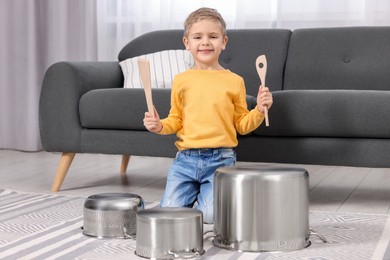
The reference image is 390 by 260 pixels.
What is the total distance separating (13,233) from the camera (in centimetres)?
192

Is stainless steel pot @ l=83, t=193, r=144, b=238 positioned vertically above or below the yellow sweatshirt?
below

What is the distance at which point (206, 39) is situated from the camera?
2.08 metres

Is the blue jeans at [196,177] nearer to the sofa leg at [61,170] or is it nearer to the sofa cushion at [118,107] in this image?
the sofa cushion at [118,107]

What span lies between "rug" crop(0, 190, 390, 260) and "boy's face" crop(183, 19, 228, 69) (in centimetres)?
51

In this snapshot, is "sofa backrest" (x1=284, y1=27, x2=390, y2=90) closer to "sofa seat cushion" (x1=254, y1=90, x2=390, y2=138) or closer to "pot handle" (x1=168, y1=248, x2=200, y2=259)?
"sofa seat cushion" (x1=254, y1=90, x2=390, y2=138)

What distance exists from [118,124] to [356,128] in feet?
2.81

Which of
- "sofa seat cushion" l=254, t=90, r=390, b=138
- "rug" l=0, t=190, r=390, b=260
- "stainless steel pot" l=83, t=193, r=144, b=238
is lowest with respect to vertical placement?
"rug" l=0, t=190, r=390, b=260

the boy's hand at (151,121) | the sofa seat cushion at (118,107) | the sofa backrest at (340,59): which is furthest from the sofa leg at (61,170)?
the sofa backrest at (340,59)

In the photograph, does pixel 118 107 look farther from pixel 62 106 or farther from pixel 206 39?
pixel 206 39

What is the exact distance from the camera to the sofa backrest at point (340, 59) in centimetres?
285

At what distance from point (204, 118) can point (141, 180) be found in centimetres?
104

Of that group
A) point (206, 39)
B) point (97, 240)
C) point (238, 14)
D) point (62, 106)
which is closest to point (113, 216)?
point (97, 240)

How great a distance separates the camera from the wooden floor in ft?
8.38

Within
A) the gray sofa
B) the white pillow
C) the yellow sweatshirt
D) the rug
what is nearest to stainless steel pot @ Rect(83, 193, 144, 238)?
the rug
